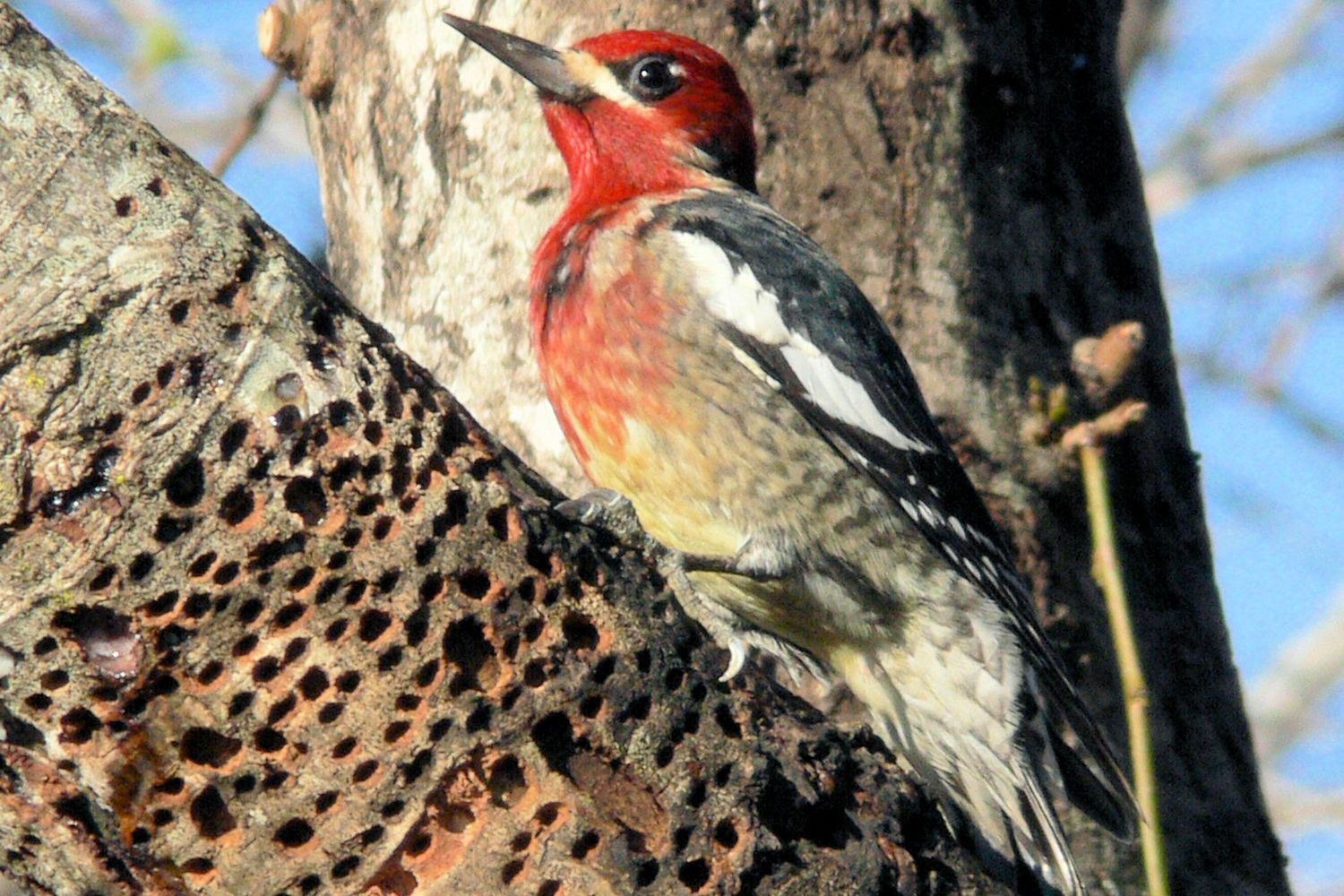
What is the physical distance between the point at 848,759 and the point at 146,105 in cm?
853

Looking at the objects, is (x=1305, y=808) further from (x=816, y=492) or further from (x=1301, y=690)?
(x=816, y=492)

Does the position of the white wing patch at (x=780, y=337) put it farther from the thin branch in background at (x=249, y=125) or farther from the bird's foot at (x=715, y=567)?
the thin branch in background at (x=249, y=125)

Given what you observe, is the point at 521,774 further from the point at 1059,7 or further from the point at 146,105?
the point at 146,105

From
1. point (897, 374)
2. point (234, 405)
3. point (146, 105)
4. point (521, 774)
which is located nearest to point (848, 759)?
point (521, 774)

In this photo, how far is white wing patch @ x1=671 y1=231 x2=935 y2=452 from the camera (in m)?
3.59

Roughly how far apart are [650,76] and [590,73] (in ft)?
0.53

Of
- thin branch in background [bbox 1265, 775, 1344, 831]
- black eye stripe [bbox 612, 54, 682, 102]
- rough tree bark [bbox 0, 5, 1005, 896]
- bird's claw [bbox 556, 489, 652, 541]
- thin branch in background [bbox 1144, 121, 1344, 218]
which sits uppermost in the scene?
thin branch in background [bbox 1144, 121, 1344, 218]

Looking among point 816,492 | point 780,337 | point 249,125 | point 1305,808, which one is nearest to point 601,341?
point 780,337

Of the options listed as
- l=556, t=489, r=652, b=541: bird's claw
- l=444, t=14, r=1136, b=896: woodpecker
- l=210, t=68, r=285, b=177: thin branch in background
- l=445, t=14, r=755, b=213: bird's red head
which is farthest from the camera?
l=210, t=68, r=285, b=177: thin branch in background

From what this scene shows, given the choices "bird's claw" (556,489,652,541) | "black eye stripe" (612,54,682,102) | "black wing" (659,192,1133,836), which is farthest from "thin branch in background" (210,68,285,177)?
"bird's claw" (556,489,652,541)

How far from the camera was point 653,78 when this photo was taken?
4.02m

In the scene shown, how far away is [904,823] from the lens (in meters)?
2.48

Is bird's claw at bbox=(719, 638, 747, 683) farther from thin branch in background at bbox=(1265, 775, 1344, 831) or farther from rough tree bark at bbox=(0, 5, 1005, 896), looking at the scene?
thin branch in background at bbox=(1265, 775, 1344, 831)

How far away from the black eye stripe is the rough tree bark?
6.38 ft
